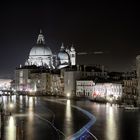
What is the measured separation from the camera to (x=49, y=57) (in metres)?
69.2

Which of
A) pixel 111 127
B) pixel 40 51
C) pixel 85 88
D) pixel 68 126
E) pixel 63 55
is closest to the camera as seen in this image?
pixel 111 127

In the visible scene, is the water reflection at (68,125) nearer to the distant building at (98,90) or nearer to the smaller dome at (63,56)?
the distant building at (98,90)

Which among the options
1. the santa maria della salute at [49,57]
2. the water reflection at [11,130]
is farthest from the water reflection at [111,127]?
the santa maria della salute at [49,57]

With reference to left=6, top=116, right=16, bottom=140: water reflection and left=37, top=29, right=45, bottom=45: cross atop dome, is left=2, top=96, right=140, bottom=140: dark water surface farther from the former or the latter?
left=37, top=29, right=45, bottom=45: cross atop dome

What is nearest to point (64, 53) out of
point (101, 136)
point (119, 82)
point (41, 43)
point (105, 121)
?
point (41, 43)

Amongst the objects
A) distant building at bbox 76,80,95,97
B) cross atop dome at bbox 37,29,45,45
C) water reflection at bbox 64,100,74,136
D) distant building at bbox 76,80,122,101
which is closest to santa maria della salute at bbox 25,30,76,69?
cross atop dome at bbox 37,29,45,45

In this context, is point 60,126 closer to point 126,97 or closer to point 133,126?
point 133,126

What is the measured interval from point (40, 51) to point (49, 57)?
5.81ft

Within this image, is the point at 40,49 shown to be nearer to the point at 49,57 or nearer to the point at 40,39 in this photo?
the point at 49,57

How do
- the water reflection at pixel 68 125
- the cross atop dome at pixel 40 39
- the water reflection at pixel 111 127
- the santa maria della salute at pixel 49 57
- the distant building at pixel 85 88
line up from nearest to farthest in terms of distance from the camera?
1. the water reflection at pixel 111 127
2. the water reflection at pixel 68 125
3. the distant building at pixel 85 88
4. the santa maria della salute at pixel 49 57
5. the cross atop dome at pixel 40 39

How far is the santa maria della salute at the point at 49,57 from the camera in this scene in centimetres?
6888

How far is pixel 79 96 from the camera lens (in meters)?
49.2

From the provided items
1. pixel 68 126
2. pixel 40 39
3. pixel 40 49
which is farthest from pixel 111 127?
pixel 40 39

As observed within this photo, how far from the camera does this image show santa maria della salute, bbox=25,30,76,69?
68.9 m
